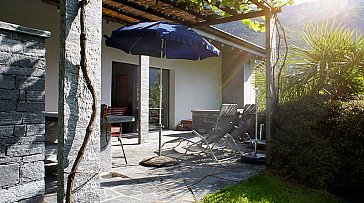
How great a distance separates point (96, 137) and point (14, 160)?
79 cm

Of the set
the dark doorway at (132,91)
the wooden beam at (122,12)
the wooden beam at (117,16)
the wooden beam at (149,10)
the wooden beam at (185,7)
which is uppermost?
the wooden beam at (117,16)

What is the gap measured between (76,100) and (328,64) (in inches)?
151

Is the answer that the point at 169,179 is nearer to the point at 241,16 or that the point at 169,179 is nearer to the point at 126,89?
the point at 241,16

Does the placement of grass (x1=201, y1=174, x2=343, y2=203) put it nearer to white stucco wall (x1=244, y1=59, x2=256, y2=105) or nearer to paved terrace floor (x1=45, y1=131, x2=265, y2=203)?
paved terrace floor (x1=45, y1=131, x2=265, y2=203)

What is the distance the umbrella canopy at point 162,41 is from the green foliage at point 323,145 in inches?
68.7

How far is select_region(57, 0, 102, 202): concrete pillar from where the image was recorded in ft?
6.08

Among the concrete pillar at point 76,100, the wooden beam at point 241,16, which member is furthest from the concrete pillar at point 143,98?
the concrete pillar at point 76,100

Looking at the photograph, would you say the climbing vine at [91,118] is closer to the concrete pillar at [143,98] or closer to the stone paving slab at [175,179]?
the stone paving slab at [175,179]

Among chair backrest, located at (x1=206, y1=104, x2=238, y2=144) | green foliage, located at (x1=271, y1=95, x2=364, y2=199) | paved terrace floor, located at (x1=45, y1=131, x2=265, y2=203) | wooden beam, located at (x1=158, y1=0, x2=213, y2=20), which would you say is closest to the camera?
paved terrace floor, located at (x1=45, y1=131, x2=265, y2=203)

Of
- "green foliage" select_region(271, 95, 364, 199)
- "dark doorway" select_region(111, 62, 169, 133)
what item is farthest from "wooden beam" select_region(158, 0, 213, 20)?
"dark doorway" select_region(111, 62, 169, 133)

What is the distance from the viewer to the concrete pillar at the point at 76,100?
1.85m

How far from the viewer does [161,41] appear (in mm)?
5203

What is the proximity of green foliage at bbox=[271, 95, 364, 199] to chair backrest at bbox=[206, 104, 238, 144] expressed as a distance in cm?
139

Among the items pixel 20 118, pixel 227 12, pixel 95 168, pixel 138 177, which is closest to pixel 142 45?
pixel 227 12
